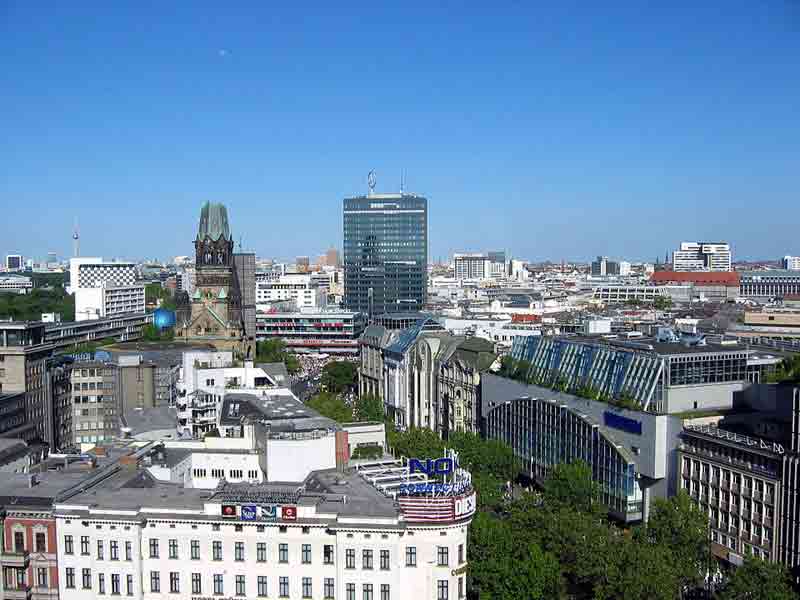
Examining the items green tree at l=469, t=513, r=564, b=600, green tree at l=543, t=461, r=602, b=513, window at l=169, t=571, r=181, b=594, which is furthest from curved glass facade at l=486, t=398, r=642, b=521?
window at l=169, t=571, r=181, b=594

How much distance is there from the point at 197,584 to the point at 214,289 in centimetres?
12351

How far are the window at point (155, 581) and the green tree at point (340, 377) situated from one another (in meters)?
117

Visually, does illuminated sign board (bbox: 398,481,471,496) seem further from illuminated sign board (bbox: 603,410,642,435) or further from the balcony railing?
illuminated sign board (bbox: 603,410,642,435)

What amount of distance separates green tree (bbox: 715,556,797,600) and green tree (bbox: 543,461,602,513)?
20.6m

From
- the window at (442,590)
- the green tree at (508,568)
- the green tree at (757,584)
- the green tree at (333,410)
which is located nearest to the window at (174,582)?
the window at (442,590)

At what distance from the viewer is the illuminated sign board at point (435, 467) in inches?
2628

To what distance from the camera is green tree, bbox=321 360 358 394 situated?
7106 inches

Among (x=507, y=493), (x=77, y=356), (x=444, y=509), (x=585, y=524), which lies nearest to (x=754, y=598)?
(x=585, y=524)

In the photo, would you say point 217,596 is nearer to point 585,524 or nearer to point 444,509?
point 444,509

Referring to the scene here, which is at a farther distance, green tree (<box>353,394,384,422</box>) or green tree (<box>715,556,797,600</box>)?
green tree (<box>353,394,384,422</box>)

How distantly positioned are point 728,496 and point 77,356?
100249 millimetres

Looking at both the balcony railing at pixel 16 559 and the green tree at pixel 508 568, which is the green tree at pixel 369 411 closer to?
the green tree at pixel 508 568

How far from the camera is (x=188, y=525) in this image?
60.2m

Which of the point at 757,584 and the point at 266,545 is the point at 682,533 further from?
the point at 266,545
